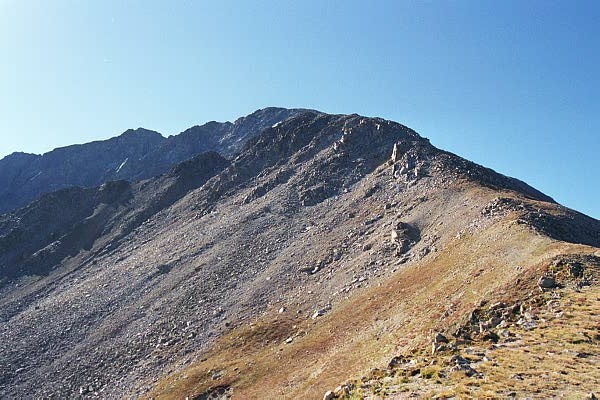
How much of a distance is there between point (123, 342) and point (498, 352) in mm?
53445

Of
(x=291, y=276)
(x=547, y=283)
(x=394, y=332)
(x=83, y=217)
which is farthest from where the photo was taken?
(x=83, y=217)

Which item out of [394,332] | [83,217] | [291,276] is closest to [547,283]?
[394,332]

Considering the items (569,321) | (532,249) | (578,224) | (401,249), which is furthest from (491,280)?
(578,224)

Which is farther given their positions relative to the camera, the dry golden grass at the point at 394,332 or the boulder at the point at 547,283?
the boulder at the point at 547,283

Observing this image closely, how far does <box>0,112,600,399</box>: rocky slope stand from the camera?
39938 millimetres

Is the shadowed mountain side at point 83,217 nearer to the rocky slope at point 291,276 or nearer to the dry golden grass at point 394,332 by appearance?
the rocky slope at point 291,276

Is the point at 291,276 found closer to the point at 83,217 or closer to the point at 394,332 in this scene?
the point at 394,332

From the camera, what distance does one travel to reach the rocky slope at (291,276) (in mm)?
39938

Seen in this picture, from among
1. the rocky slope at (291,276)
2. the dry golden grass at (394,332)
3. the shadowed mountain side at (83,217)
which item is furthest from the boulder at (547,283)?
the shadowed mountain side at (83,217)

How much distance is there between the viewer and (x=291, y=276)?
216 ft

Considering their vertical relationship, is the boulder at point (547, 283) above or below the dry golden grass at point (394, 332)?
above

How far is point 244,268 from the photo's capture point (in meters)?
72.3

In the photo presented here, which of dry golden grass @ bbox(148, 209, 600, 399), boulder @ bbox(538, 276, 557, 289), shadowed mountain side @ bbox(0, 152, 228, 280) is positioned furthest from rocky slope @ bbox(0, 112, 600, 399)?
shadowed mountain side @ bbox(0, 152, 228, 280)

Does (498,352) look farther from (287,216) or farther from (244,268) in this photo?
(287,216)
